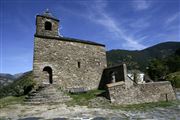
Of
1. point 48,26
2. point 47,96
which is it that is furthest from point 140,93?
point 48,26

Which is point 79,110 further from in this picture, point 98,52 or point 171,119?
point 98,52

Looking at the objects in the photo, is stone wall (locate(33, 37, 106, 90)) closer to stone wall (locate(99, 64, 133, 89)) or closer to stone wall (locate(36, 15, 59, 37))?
stone wall (locate(99, 64, 133, 89))

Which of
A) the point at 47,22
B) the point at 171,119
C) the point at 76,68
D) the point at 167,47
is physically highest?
the point at 167,47

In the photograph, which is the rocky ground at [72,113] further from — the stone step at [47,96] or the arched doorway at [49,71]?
the arched doorway at [49,71]

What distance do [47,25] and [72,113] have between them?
12.4 meters

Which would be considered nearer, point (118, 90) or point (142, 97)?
point (118, 90)

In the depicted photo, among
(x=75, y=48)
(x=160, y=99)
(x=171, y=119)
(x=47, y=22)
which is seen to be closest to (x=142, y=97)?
(x=160, y=99)

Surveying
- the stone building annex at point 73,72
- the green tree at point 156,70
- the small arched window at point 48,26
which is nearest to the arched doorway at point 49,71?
the stone building annex at point 73,72

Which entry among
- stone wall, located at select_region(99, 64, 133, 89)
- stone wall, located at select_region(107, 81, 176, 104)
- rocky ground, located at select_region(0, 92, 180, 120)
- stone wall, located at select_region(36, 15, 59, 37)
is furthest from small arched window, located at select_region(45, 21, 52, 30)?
stone wall, located at select_region(107, 81, 176, 104)

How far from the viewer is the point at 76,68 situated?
20.5 metres

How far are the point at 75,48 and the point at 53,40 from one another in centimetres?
261

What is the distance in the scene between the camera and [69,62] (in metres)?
20.1

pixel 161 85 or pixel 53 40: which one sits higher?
pixel 53 40

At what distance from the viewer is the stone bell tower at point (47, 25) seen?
1997cm
